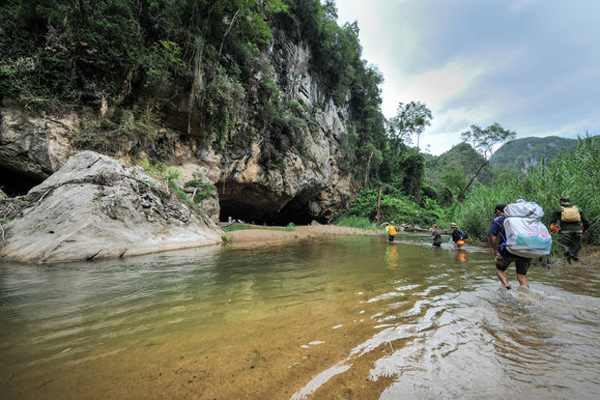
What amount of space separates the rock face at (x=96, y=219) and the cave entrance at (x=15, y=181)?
133 inches

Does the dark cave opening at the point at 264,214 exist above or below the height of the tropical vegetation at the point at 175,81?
below

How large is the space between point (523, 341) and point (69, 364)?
10.4 ft

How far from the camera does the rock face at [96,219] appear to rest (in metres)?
4.55

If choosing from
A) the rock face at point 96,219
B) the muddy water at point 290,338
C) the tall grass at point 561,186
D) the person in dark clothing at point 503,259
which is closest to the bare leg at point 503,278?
the person in dark clothing at point 503,259

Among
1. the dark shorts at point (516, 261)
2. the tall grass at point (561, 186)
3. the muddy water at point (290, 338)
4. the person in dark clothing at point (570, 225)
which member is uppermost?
the tall grass at point (561, 186)

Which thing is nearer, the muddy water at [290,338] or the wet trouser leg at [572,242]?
the muddy water at [290,338]

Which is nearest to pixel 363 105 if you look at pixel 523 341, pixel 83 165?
pixel 83 165

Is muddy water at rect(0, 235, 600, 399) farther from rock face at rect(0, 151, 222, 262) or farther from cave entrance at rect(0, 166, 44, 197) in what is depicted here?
cave entrance at rect(0, 166, 44, 197)

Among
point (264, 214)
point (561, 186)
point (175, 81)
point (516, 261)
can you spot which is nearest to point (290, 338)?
point (516, 261)

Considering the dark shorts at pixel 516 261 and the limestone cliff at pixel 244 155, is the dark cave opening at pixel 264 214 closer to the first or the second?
the limestone cliff at pixel 244 155

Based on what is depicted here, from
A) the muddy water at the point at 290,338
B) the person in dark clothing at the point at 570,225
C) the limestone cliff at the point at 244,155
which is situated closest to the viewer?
the muddy water at the point at 290,338

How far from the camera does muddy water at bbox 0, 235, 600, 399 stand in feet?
3.97

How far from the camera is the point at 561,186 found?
5922 millimetres

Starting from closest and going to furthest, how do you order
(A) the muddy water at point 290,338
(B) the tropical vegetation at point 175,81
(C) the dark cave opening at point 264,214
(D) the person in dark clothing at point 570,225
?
(A) the muddy water at point 290,338, (D) the person in dark clothing at point 570,225, (B) the tropical vegetation at point 175,81, (C) the dark cave opening at point 264,214
